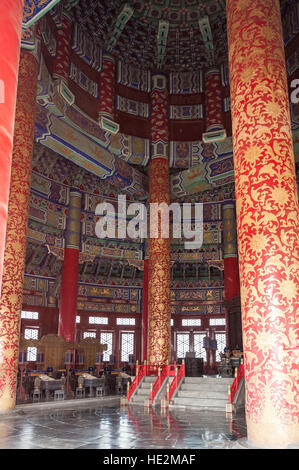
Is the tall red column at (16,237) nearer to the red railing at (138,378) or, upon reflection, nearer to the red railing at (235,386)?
the red railing at (138,378)

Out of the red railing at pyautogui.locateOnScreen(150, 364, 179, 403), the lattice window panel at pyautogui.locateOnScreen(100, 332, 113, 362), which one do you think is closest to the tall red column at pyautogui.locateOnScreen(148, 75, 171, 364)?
the red railing at pyautogui.locateOnScreen(150, 364, 179, 403)

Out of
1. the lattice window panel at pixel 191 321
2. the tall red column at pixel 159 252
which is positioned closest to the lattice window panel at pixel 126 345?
the lattice window panel at pixel 191 321

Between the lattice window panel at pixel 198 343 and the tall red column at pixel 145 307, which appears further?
the lattice window panel at pixel 198 343

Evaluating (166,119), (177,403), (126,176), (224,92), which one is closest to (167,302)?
(177,403)

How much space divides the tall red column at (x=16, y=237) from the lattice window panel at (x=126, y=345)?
1116 centimetres

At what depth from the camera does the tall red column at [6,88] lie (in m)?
1.88

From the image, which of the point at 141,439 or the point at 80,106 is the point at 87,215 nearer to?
the point at 80,106

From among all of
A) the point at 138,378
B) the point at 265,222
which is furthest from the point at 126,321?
the point at 265,222

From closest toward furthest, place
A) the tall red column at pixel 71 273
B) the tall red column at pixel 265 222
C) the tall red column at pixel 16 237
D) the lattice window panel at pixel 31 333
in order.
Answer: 1. the tall red column at pixel 265 222
2. the tall red column at pixel 16 237
3. the tall red column at pixel 71 273
4. the lattice window panel at pixel 31 333

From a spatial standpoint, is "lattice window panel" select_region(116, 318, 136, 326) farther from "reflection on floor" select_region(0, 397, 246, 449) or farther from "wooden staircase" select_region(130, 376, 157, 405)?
"reflection on floor" select_region(0, 397, 246, 449)

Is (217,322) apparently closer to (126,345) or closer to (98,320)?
(126,345)

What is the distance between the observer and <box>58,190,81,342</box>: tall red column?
1333cm

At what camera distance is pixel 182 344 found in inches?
715

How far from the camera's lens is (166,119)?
42.2ft
